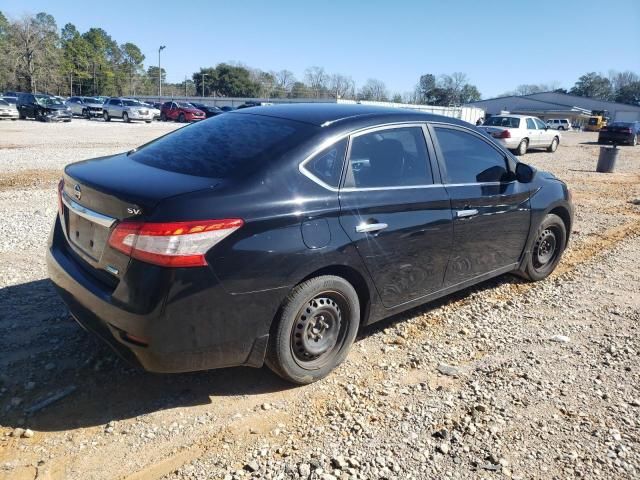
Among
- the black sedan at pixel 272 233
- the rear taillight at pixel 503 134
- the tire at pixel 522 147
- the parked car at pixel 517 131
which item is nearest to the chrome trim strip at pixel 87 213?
the black sedan at pixel 272 233

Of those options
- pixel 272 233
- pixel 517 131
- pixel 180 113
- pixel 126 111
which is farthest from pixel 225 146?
pixel 180 113

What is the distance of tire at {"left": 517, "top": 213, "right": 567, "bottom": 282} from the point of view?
16.6 feet

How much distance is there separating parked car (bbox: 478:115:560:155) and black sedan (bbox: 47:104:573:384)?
56.3 ft

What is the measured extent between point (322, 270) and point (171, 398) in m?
1.20

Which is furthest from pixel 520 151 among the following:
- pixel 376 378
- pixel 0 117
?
pixel 0 117

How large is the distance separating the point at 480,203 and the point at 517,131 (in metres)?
18.2

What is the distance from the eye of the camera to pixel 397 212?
3418 millimetres

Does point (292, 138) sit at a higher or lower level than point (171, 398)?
higher

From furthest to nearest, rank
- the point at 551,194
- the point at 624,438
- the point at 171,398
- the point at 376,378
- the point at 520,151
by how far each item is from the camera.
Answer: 1. the point at 520,151
2. the point at 551,194
3. the point at 376,378
4. the point at 171,398
5. the point at 624,438

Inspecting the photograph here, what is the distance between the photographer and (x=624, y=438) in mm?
2830

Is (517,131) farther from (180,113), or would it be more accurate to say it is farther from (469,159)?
(180,113)

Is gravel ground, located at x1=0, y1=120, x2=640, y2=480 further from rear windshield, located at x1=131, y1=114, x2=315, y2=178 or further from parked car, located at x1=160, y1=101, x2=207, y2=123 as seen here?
parked car, located at x1=160, y1=101, x2=207, y2=123

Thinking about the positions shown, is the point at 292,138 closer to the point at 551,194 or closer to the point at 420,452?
the point at 420,452

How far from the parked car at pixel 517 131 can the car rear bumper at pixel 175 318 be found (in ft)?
61.3
